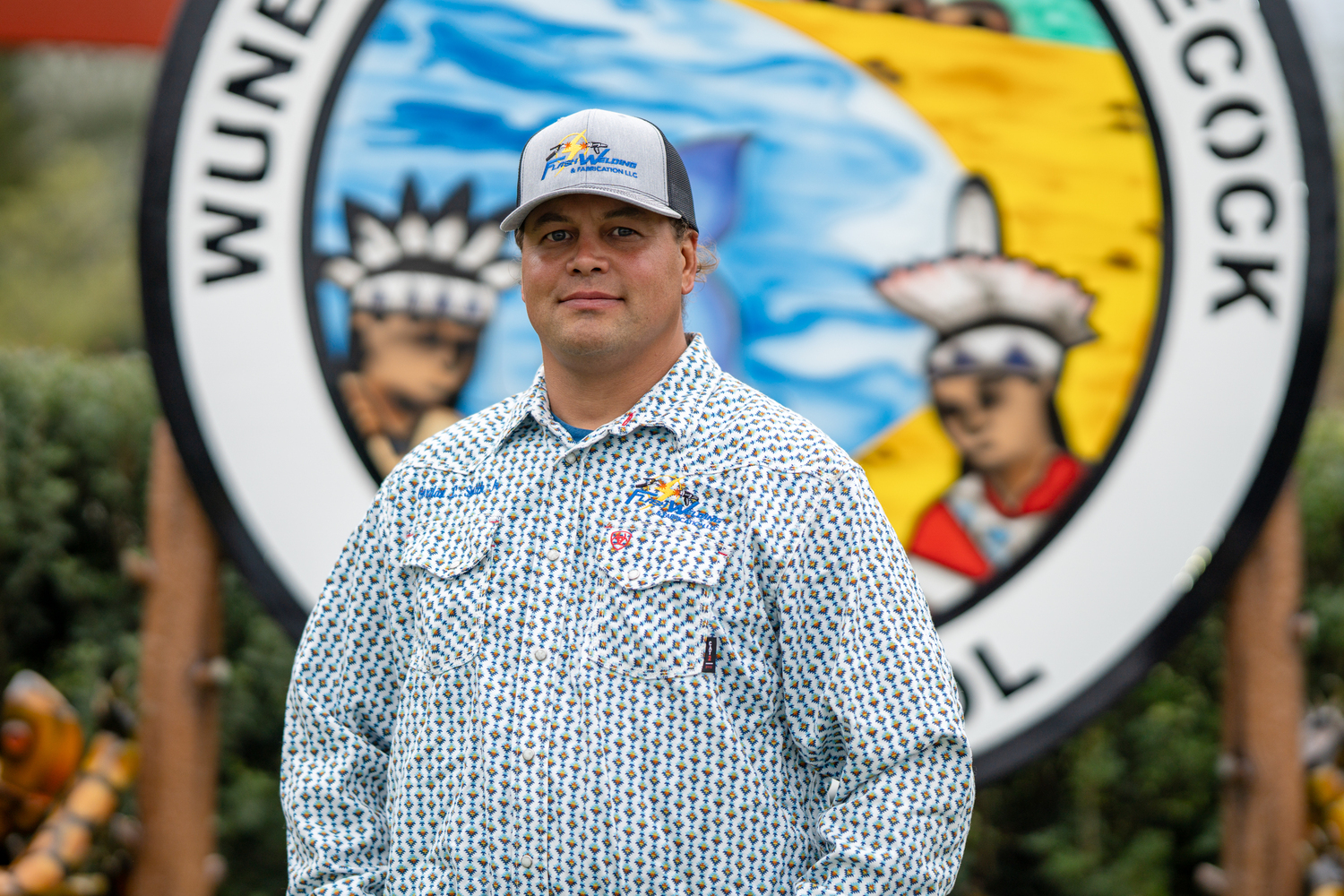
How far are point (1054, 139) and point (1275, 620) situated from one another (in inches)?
51.7

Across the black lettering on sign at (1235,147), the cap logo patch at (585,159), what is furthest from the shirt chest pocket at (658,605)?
the black lettering on sign at (1235,147)

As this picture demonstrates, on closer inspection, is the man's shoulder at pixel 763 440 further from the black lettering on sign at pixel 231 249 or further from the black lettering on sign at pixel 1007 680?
the black lettering on sign at pixel 231 249

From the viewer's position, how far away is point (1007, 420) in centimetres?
336

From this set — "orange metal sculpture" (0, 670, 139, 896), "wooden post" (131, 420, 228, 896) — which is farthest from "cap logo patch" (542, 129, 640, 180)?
"orange metal sculpture" (0, 670, 139, 896)

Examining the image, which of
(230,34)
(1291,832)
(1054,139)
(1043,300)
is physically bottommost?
(1291,832)

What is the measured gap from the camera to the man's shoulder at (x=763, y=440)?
1.68m

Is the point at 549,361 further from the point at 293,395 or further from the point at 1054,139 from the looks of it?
the point at 1054,139

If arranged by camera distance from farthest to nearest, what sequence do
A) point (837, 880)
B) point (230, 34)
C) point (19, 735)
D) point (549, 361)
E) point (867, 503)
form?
point (19, 735), point (230, 34), point (549, 361), point (867, 503), point (837, 880)

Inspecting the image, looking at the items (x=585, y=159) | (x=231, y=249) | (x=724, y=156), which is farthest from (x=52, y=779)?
(x=585, y=159)

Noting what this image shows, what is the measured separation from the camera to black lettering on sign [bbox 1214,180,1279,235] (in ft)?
10.7

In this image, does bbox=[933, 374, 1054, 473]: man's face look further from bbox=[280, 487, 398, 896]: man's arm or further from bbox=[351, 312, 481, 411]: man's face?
bbox=[280, 487, 398, 896]: man's arm

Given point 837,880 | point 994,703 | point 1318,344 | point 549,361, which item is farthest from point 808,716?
point 1318,344

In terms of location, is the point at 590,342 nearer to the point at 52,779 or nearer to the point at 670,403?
the point at 670,403

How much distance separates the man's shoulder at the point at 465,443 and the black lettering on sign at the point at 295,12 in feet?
5.70
